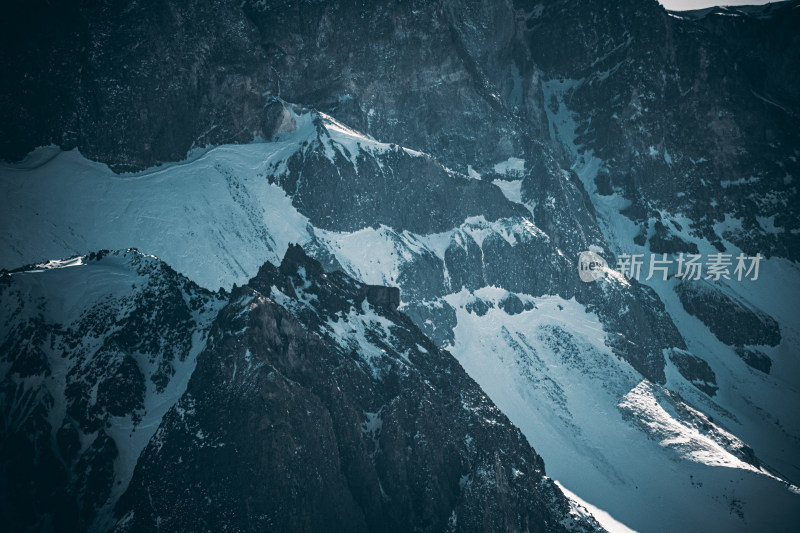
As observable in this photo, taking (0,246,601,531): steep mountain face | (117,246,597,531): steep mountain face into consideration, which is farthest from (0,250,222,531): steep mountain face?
(117,246,597,531): steep mountain face

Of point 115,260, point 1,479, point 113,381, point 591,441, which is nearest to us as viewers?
point 1,479

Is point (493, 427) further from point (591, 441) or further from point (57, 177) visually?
point (57, 177)

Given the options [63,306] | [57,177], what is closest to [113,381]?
[63,306]

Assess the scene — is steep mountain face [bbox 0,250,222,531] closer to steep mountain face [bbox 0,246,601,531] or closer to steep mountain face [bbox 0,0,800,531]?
steep mountain face [bbox 0,246,601,531]

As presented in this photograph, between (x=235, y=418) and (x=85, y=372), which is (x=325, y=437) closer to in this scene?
(x=235, y=418)

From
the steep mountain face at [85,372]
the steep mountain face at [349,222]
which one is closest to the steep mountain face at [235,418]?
the steep mountain face at [85,372]

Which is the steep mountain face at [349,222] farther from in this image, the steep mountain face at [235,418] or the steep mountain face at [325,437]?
the steep mountain face at [325,437]
